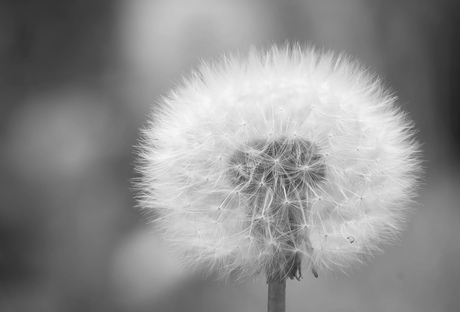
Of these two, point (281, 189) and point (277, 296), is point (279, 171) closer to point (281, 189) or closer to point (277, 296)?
point (281, 189)

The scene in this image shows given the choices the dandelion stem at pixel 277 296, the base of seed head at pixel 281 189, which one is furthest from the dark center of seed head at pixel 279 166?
the dandelion stem at pixel 277 296

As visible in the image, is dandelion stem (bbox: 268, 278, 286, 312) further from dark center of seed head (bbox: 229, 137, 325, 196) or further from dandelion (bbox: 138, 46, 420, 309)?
dark center of seed head (bbox: 229, 137, 325, 196)

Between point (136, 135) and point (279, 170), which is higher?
point (136, 135)

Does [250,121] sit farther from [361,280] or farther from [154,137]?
[361,280]

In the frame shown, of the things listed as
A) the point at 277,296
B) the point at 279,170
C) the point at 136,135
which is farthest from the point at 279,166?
the point at 136,135

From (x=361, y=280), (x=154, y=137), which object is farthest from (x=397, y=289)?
(x=154, y=137)

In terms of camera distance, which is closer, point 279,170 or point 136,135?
point 279,170

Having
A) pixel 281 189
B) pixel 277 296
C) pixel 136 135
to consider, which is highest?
pixel 136 135
